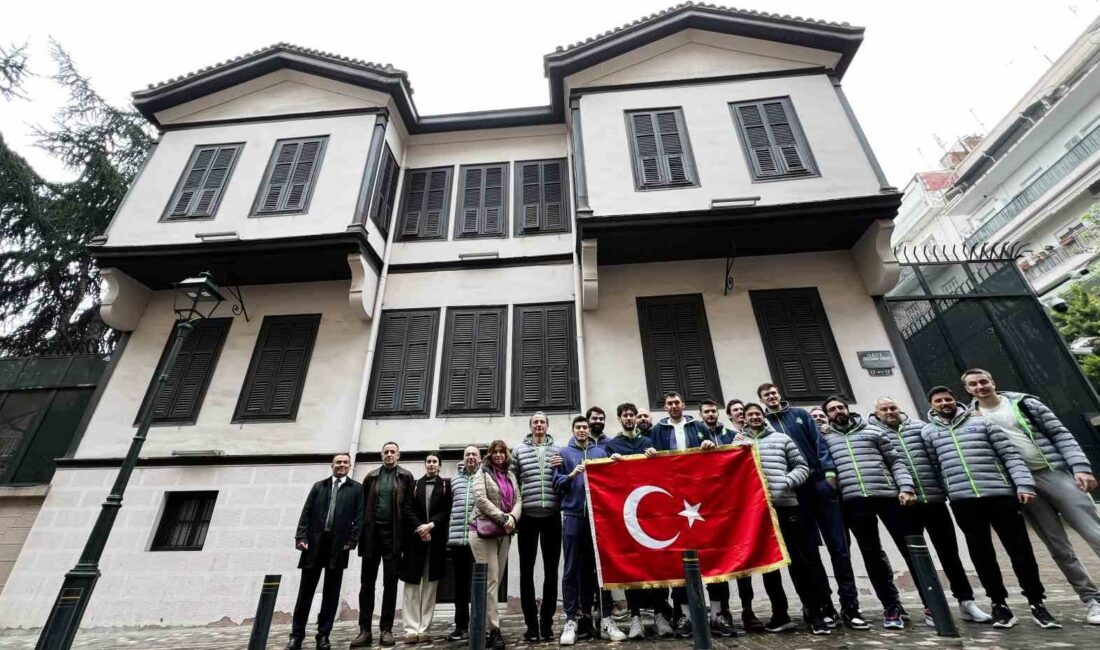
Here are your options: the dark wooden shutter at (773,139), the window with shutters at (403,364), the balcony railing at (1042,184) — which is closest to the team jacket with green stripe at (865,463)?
the dark wooden shutter at (773,139)

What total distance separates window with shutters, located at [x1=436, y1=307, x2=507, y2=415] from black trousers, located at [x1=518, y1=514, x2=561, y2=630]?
3387 mm

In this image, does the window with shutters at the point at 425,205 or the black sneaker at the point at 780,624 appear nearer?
the black sneaker at the point at 780,624

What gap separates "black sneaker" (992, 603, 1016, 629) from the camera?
3.96 metres

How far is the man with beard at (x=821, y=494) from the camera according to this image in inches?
171

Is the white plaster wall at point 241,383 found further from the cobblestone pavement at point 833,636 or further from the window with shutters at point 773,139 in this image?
the window with shutters at point 773,139

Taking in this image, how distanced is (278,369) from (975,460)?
9.95 metres

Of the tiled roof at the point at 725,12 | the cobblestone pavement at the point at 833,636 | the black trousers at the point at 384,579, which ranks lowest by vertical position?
the cobblestone pavement at the point at 833,636

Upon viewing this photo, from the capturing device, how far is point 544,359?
8.70 metres

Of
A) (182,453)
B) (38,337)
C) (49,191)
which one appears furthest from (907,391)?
(49,191)

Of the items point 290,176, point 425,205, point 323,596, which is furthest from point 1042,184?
point 323,596

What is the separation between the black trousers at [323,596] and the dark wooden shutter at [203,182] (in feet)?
25.2

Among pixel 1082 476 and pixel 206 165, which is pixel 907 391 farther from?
pixel 206 165

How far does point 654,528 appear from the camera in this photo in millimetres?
4777

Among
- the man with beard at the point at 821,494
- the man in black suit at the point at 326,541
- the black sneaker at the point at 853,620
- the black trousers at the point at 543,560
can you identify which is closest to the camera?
the black sneaker at the point at 853,620
